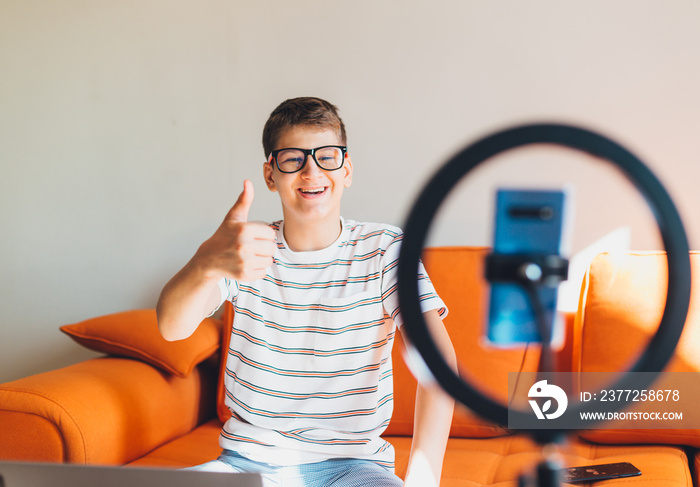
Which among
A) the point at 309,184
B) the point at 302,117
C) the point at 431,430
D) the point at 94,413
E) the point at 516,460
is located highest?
the point at 302,117

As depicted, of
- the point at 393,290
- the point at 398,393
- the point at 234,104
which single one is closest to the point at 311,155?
the point at 393,290

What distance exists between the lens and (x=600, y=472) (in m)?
1.24

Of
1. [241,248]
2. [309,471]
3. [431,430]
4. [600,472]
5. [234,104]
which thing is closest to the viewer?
[241,248]

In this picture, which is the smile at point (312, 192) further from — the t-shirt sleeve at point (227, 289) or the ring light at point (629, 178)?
the ring light at point (629, 178)

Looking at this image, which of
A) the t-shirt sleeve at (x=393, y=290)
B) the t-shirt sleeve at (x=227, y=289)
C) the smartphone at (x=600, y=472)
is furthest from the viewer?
the smartphone at (x=600, y=472)

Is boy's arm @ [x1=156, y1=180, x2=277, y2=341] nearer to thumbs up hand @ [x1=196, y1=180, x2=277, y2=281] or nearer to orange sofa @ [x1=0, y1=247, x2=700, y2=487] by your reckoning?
thumbs up hand @ [x1=196, y1=180, x2=277, y2=281]

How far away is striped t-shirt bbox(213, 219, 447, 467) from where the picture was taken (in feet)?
3.47

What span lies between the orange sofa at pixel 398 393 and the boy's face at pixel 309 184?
368 mm

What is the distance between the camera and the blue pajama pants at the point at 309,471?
0.99 m

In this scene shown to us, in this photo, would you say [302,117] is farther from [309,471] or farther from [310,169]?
[309,471]

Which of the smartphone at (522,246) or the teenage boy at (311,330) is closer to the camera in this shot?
the smartphone at (522,246)

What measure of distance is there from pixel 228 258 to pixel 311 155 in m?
0.47

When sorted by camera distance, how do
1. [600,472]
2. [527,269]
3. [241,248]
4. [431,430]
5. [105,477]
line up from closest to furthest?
[527,269] < [105,477] < [241,248] < [431,430] < [600,472]

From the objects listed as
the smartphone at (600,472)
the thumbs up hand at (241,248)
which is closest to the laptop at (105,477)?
the thumbs up hand at (241,248)
